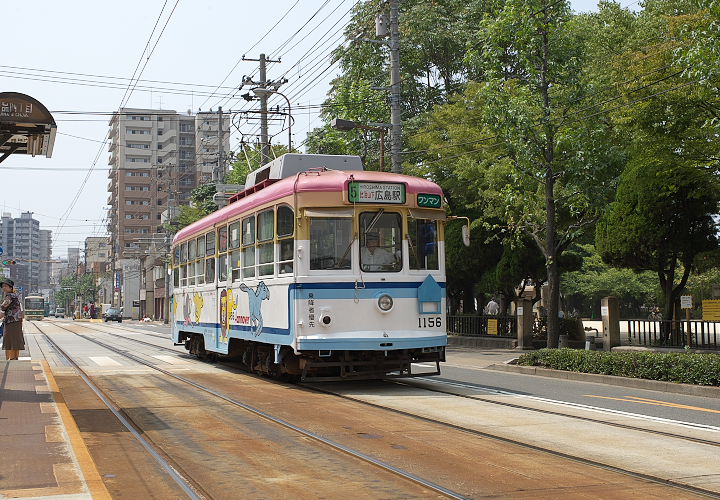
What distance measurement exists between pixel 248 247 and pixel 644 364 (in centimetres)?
785

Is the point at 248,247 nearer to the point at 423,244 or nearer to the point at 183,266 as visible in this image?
the point at 423,244

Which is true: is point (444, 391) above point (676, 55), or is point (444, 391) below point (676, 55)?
below

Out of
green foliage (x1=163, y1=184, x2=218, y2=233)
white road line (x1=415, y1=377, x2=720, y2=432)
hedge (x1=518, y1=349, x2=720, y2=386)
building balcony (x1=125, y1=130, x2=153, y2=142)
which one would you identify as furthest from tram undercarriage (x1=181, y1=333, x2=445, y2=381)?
building balcony (x1=125, y1=130, x2=153, y2=142)

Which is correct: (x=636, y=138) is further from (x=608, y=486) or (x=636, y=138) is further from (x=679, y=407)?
(x=608, y=486)

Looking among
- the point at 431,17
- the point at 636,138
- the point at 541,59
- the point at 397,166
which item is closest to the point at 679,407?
the point at 636,138

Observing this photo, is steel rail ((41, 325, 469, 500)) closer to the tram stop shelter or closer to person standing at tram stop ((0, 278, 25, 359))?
person standing at tram stop ((0, 278, 25, 359))

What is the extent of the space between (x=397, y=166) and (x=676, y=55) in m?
10.8

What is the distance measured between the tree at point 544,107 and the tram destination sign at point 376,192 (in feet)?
27.7

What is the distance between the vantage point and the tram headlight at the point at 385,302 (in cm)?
1402

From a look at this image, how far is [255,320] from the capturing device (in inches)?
627

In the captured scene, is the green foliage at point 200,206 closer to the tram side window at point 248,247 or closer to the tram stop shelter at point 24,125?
the tram side window at point 248,247

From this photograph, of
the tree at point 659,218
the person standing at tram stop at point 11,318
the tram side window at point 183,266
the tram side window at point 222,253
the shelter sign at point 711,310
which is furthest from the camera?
the tree at point 659,218

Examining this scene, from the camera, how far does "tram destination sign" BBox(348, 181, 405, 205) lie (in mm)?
14023

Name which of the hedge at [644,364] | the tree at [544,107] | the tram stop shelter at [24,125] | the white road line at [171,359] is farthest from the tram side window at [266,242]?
the tree at [544,107]
